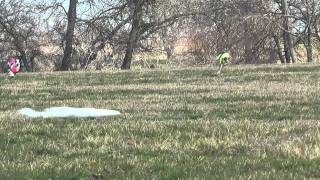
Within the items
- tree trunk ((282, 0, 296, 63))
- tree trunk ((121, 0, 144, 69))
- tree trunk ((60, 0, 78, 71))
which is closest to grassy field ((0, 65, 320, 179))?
tree trunk ((60, 0, 78, 71))

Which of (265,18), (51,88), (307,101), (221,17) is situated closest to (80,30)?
(221,17)

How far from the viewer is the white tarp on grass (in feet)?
35.4

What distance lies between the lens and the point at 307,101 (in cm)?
1247

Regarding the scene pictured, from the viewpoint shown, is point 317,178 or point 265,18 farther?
point 265,18

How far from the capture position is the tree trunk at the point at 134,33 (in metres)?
36.7

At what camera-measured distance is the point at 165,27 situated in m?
38.8

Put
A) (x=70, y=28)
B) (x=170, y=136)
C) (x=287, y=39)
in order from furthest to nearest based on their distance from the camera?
(x=287, y=39), (x=70, y=28), (x=170, y=136)

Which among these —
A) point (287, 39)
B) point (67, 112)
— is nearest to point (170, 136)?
point (67, 112)

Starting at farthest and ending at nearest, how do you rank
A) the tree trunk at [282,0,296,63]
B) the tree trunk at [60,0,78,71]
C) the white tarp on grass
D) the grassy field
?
the tree trunk at [282,0,296,63] → the tree trunk at [60,0,78,71] → the white tarp on grass → the grassy field

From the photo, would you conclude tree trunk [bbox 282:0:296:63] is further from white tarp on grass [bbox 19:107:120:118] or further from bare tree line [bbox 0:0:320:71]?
white tarp on grass [bbox 19:107:120:118]

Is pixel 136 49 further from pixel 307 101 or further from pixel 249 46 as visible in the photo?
pixel 307 101

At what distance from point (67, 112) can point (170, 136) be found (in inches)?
132

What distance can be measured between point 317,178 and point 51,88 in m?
12.6

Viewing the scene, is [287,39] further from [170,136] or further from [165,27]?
[170,136]
